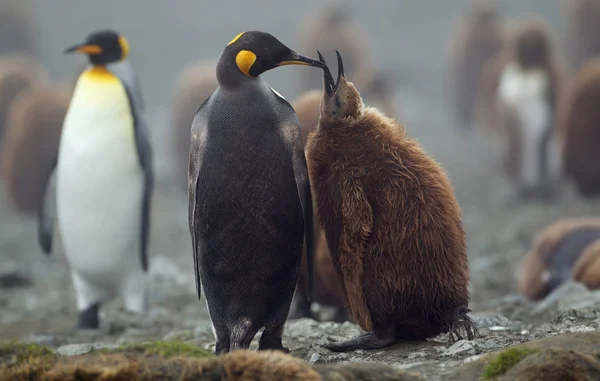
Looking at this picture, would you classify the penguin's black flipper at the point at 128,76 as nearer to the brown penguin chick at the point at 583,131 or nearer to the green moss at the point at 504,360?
the green moss at the point at 504,360

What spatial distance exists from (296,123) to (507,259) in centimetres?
594

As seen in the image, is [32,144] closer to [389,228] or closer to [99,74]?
[99,74]

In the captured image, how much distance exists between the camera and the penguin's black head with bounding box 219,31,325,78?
4730mm

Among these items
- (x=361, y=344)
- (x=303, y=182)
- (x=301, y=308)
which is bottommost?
(x=301, y=308)

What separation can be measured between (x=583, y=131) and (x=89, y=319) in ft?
21.7

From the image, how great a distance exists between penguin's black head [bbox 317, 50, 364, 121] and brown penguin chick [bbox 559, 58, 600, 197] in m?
7.25

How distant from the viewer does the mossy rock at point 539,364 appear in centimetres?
374

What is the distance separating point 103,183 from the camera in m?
7.60

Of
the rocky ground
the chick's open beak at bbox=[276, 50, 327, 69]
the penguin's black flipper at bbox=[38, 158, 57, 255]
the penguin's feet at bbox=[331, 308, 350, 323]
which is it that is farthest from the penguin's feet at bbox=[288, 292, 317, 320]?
the penguin's black flipper at bbox=[38, 158, 57, 255]

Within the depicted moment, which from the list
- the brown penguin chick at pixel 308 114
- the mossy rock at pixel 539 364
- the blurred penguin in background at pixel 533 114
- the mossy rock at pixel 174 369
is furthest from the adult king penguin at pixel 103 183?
the blurred penguin in background at pixel 533 114

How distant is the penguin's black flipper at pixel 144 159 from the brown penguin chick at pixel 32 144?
487cm

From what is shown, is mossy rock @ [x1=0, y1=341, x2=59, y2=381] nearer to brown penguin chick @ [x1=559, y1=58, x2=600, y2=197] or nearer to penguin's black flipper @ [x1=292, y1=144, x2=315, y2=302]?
penguin's black flipper @ [x1=292, y1=144, x2=315, y2=302]

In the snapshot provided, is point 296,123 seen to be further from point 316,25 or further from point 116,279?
point 316,25

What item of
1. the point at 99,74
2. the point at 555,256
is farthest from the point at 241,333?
the point at 555,256
